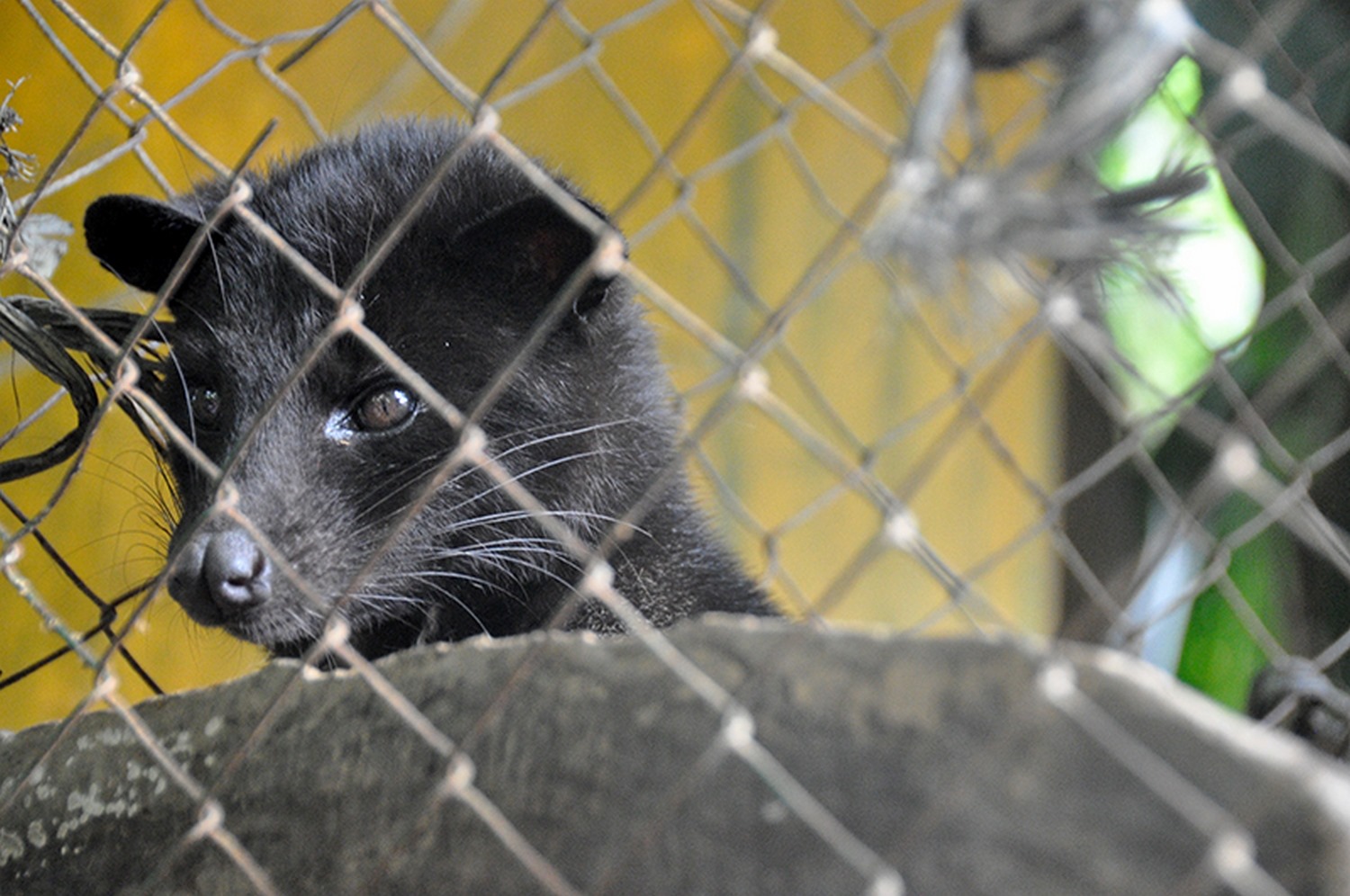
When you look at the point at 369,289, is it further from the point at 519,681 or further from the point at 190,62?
the point at 190,62

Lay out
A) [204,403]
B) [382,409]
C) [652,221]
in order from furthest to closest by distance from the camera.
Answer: [652,221] → [204,403] → [382,409]

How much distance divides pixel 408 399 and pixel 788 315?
1.09 m

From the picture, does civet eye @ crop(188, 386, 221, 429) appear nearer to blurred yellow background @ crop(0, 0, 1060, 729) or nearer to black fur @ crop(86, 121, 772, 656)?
black fur @ crop(86, 121, 772, 656)

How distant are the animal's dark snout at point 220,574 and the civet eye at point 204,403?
0.45m

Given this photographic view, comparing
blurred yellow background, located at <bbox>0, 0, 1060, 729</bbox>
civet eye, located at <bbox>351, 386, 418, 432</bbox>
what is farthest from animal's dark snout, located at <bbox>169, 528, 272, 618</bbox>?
blurred yellow background, located at <bbox>0, 0, 1060, 729</bbox>

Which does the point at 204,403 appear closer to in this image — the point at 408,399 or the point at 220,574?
the point at 408,399

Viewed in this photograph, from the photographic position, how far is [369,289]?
6.70 feet

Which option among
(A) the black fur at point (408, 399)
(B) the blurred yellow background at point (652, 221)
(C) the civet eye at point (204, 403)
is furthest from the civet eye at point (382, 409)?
(B) the blurred yellow background at point (652, 221)

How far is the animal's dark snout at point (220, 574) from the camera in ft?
5.67

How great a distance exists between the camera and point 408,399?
203 centimetres

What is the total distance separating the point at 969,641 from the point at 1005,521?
4337 millimetres

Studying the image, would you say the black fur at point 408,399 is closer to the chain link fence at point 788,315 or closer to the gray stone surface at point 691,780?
the chain link fence at point 788,315

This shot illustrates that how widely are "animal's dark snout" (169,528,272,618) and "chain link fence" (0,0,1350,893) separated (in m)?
0.03

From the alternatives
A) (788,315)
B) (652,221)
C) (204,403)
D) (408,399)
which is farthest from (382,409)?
(788,315)
